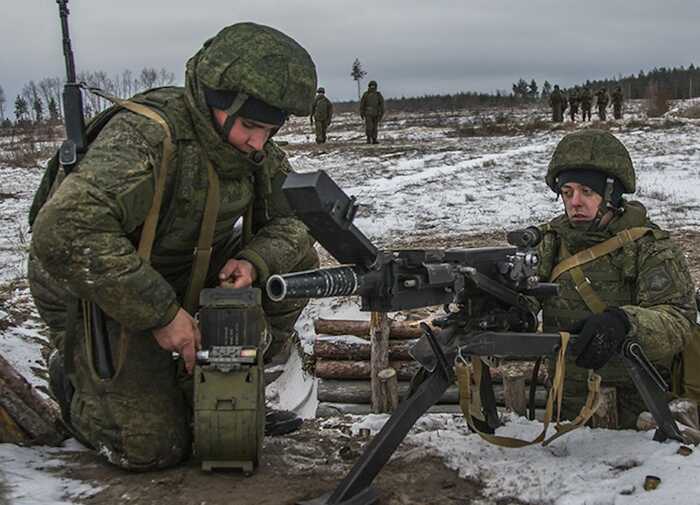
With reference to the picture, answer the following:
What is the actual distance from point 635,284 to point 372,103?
18427 mm

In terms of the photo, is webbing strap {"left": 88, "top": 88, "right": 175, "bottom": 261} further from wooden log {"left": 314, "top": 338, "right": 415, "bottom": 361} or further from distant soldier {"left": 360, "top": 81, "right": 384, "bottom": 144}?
distant soldier {"left": 360, "top": 81, "right": 384, "bottom": 144}

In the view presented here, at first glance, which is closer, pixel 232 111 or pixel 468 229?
pixel 232 111

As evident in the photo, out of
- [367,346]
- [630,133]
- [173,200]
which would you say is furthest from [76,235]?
[630,133]

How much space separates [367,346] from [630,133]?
18144 mm

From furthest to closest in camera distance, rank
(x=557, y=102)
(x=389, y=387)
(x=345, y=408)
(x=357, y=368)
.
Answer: (x=557, y=102), (x=357, y=368), (x=345, y=408), (x=389, y=387)

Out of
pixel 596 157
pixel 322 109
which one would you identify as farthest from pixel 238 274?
pixel 322 109

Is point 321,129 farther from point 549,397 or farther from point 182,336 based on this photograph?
point 549,397

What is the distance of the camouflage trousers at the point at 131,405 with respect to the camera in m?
3.61

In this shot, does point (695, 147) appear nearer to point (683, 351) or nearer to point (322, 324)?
point (322, 324)

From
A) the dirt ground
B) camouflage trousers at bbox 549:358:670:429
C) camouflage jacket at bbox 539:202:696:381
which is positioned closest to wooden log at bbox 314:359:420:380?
camouflage trousers at bbox 549:358:670:429

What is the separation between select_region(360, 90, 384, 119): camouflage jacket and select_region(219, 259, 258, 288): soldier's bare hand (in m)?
18.5

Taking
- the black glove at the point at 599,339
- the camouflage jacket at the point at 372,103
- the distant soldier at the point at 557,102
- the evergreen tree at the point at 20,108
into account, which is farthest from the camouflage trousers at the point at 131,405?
the evergreen tree at the point at 20,108

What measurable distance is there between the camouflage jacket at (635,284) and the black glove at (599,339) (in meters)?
0.08

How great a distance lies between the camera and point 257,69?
342cm
